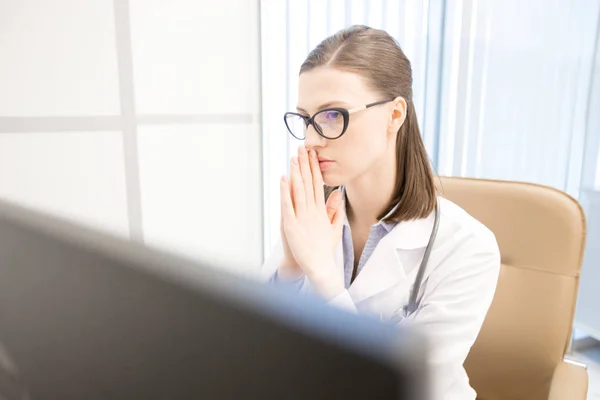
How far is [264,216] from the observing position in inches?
105

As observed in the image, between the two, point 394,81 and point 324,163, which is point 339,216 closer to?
point 324,163

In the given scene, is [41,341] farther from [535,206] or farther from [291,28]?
[291,28]

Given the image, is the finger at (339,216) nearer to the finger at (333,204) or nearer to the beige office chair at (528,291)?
the finger at (333,204)

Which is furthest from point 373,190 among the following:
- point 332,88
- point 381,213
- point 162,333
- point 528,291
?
point 162,333

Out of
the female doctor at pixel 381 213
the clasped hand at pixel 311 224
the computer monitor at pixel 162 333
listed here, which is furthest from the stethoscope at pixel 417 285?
the computer monitor at pixel 162 333

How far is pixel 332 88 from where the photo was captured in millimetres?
975

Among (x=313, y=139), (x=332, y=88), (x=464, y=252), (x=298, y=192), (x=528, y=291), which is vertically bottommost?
(x=528, y=291)

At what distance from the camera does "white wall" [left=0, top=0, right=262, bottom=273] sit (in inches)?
62.6

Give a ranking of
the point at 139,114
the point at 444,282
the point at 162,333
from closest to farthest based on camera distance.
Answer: the point at 162,333, the point at 444,282, the point at 139,114

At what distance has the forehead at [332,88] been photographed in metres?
0.97

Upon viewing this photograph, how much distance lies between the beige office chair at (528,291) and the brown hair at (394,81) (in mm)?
190

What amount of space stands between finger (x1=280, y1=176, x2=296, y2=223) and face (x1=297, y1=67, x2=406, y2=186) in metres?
0.09

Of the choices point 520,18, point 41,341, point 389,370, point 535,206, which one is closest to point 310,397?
point 389,370

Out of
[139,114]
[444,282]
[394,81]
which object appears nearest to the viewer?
[444,282]
